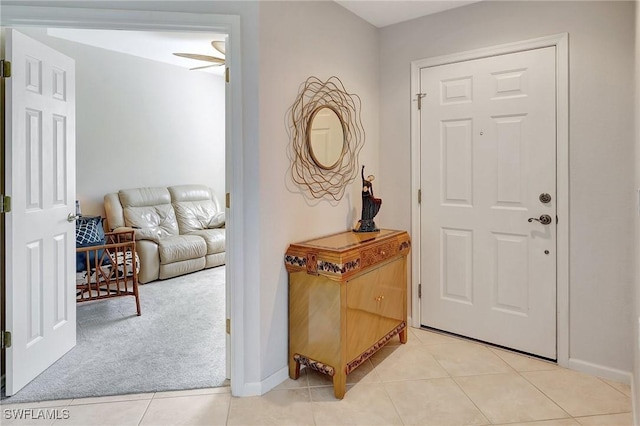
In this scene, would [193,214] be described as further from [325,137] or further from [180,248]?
[325,137]

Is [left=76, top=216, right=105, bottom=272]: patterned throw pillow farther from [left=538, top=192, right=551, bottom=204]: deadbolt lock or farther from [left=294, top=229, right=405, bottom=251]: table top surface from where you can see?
[left=538, top=192, right=551, bottom=204]: deadbolt lock

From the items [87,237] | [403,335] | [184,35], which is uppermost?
[184,35]

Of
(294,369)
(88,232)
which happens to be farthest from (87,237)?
(294,369)

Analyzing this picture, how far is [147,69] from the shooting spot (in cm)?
532

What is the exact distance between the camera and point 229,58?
84.4 inches

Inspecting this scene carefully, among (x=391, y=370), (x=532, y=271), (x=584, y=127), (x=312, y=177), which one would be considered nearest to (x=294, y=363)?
(x=391, y=370)

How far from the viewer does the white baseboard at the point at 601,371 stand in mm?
2311

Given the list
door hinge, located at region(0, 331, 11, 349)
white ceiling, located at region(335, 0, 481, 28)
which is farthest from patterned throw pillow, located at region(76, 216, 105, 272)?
white ceiling, located at region(335, 0, 481, 28)

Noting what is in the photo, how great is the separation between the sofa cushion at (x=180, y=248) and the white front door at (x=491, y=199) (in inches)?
113

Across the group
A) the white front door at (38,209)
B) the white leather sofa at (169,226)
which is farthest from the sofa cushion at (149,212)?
the white front door at (38,209)

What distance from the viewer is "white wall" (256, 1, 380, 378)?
7.31 ft

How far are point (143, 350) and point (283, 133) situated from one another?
5.96 feet

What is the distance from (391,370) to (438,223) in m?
1.13

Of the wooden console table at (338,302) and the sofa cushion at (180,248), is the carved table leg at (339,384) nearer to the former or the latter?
the wooden console table at (338,302)
